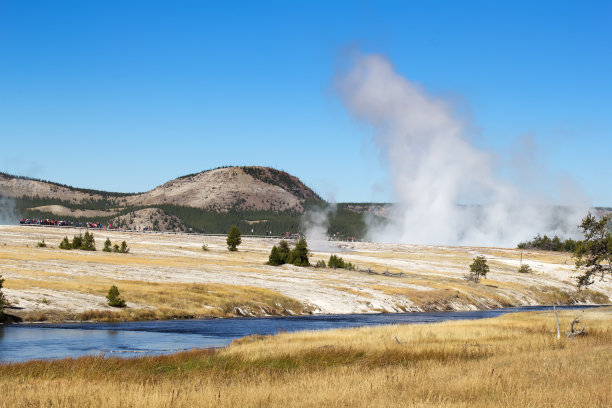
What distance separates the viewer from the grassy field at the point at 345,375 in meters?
15.9

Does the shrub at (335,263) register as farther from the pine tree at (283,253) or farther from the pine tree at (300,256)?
the pine tree at (283,253)

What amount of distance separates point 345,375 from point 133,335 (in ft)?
80.1

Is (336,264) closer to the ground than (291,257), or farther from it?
closer to the ground

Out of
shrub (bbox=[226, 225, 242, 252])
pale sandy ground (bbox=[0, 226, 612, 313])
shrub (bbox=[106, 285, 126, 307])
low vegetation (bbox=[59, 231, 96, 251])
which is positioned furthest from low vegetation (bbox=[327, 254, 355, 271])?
shrub (bbox=[106, 285, 126, 307])

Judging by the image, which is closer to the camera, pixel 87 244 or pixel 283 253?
pixel 87 244

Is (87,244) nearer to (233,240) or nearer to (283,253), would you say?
(283,253)

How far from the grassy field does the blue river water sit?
594 centimetres

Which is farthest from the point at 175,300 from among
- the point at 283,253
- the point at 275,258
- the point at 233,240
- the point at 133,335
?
the point at 233,240

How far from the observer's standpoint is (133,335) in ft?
137

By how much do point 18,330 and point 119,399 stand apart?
30420 millimetres

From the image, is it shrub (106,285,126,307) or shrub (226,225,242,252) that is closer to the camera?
shrub (106,285,126,307)

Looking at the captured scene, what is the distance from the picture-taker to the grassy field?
1593 centimetres

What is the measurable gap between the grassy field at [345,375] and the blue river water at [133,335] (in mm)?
5944

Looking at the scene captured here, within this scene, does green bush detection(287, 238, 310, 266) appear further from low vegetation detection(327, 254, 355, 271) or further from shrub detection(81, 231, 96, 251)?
shrub detection(81, 231, 96, 251)
